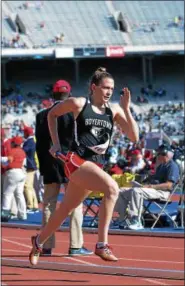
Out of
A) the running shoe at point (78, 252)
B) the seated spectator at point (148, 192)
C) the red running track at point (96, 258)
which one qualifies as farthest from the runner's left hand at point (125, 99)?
the seated spectator at point (148, 192)

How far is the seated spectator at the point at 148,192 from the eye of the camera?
1276 centimetres

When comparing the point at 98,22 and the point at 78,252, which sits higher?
the point at 98,22

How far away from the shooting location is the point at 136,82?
44.5 metres

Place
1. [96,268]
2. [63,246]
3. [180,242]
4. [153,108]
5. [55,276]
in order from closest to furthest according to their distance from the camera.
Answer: [96,268]
[55,276]
[63,246]
[180,242]
[153,108]

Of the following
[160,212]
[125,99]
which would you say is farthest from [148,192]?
[125,99]

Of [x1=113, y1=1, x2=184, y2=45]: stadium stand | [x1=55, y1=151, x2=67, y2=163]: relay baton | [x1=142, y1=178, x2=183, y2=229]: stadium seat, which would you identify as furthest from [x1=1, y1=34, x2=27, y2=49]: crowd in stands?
[x1=55, y1=151, x2=67, y2=163]: relay baton

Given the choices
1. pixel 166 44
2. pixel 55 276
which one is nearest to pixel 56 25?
pixel 166 44

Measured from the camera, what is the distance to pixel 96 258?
9.91m

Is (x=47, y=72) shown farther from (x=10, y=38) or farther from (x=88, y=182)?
(x=88, y=182)

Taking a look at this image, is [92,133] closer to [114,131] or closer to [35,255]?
[35,255]

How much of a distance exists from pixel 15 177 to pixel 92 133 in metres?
7.50

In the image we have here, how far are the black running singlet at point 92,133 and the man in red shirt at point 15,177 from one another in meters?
7.11

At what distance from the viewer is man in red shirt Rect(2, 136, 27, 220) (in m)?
13.6

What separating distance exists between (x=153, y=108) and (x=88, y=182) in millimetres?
35353
